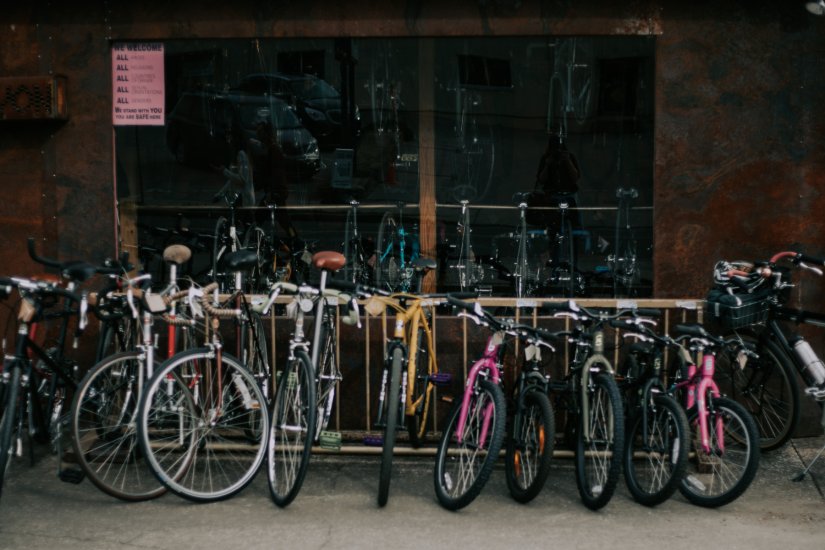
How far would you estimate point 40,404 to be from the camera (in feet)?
24.9

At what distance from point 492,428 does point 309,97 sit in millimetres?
3204

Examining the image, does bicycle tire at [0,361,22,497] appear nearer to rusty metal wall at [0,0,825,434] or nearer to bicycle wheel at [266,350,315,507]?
bicycle wheel at [266,350,315,507]

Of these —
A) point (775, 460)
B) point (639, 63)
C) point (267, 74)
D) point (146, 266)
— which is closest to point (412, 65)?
point (267, 74)

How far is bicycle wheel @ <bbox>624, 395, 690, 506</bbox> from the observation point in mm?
6770

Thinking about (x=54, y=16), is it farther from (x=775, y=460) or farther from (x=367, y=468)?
(x=775, y=460)

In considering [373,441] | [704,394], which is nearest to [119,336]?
[373,441]

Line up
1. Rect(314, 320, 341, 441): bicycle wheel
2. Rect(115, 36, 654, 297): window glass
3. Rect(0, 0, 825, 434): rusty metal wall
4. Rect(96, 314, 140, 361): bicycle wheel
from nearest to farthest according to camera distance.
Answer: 1. Rect(314, 320, 341, 441): bicycle wheel
2. Rect(96, 314, 140, 361): bicycle wheel
3. Rect(0, 0, 825, 434): rusty metal wall
4. Rect(115, 36, 654, 297): window glass

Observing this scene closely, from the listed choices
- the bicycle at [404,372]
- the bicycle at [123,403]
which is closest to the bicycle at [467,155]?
the bicycle at [404,372]

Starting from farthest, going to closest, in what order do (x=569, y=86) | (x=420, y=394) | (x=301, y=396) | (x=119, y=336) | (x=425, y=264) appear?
(x=569, y=86) < (x=425, y=264) < (x=119, y=336) < (x=420, y=394) < (x=301, y=396)

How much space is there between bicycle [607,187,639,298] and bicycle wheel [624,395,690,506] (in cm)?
162

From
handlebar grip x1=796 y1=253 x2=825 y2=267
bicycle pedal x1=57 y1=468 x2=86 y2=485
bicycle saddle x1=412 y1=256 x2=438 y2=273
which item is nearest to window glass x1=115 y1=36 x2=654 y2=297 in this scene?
bicycle saddle x1=412 y1=256 x2=438 y2=273

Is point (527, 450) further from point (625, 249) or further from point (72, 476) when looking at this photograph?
point (72, 476)

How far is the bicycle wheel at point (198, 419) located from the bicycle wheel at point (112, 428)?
6.6 inches

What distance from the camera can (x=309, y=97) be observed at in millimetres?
8672
